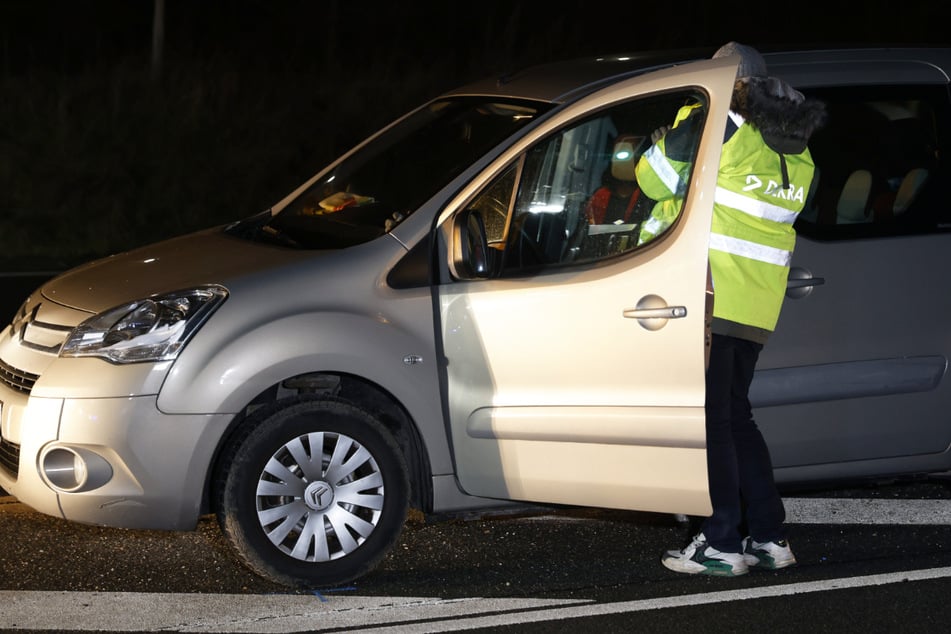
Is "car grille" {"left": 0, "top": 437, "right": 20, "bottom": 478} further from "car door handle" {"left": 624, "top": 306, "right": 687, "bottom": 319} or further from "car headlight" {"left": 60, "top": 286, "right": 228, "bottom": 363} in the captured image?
"car door handle" {"left": 624, "top": 306, "right": 687, "bottom": 319}

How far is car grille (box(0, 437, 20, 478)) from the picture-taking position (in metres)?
4.88

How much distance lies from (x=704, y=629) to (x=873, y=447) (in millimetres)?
1139

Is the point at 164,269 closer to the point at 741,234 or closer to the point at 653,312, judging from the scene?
the point at 653,312

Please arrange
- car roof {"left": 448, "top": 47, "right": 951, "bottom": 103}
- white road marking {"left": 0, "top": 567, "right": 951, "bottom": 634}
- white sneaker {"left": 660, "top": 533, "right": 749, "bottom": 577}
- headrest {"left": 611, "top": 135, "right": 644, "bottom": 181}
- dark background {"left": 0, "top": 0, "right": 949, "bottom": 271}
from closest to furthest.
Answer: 1. white road marking {"left": 0, "top": 567, "right": 951, "bottom": 634}
2. white sneaker {"left": 660, "top": 533, "right": 749, "bottom": 577}
3. headrest {"left": 611, "top": 135, "right": 644, "bottom": 181}
4. car roof {"left": 448, "top": 47, "right": 951, "bottom": 103}
5. dark background {"left": 0, "top": 0, "right": 949, "bottom": 271}

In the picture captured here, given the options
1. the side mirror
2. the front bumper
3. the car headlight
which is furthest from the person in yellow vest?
the front bumper

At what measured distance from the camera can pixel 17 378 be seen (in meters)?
4.97

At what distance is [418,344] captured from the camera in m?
4.84

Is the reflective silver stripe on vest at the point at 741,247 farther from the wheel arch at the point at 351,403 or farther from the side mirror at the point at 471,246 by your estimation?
the wheel arch at the point at 351,403

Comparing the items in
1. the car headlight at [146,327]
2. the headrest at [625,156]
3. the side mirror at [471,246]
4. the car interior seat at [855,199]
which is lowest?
the car headlight at [146,327]

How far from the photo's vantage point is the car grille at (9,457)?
16.0ft

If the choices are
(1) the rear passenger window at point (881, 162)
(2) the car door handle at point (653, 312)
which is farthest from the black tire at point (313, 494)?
(1) the rear passenger window at point (881, 162)

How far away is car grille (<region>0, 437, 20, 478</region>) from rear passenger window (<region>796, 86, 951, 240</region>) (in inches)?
110

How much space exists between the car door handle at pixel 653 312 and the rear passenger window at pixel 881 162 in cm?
80

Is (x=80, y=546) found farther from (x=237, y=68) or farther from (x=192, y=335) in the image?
(x=237, y=68)
